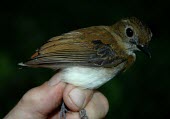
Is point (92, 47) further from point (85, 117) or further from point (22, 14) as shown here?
point (22, 14)

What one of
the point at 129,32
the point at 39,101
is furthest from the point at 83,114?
the point at 129,32

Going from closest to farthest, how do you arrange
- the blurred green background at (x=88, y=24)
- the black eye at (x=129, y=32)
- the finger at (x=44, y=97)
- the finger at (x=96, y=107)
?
the finger at (x=44, y=97)
the finger at (x=96, y=107)
the black eye at (x=129, y=32)
the blurred green background at (x=88, y=24)

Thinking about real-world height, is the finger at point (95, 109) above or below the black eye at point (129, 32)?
below

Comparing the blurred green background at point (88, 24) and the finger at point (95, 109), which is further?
the blurred green background at point (88, 24)

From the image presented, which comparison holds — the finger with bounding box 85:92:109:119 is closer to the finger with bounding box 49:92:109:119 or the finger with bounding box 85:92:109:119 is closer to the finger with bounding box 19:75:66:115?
the finger with bounding box 49:92:109:119

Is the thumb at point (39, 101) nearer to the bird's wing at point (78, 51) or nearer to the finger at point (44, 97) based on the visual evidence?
the finger at point (44, 97)

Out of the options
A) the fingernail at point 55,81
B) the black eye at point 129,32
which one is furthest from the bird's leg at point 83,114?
the black eye at point 129,32
